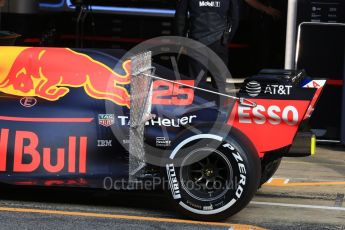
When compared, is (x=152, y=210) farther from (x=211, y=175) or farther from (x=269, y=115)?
(x=269, y=115)

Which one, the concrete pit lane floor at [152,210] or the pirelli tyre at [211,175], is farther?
the concrete pit lane floor at [152,210]

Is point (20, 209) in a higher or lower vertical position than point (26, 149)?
lower

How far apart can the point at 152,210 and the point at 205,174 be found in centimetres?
76

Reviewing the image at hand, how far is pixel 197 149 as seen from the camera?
5773mm

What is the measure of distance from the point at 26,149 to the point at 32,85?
1.72 feet

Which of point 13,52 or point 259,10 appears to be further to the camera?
point 259,10

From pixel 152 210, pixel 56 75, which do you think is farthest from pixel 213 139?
pixel 56 75

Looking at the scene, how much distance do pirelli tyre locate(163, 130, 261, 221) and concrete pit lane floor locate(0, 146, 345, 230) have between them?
6.1 inches

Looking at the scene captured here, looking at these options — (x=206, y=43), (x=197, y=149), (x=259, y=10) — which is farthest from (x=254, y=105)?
(x=259, y=10)

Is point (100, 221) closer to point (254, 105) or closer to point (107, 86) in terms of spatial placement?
point (107, 86)

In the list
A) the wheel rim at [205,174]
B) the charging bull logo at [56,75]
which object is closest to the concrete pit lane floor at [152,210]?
the wheel rim at [205,174]

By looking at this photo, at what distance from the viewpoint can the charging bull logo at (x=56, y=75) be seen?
6.03 metres

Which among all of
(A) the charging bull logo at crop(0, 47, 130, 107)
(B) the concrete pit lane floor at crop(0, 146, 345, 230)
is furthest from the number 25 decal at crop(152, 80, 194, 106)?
(B) the concrete pit lane floor at crop(0, 146, 345, 230)

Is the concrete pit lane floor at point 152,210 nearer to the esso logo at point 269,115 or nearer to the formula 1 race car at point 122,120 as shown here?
the formula 1 race car at point 122,120
